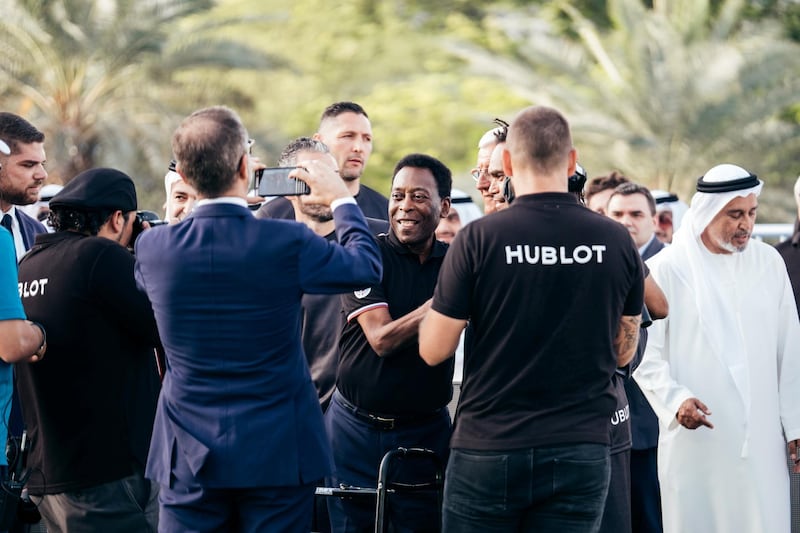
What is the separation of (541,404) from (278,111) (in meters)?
27.7

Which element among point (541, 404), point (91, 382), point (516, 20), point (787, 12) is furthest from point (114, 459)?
point (516, 20)

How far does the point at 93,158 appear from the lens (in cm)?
2061

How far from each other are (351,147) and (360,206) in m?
0.40

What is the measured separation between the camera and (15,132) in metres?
5.96

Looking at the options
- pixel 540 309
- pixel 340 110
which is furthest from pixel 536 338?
pixel 340 110

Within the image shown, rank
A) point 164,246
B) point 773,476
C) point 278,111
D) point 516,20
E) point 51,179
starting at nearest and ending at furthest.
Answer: point 164,246 < point 773,476 < point 51,179 < point 516,20 < point 278,111

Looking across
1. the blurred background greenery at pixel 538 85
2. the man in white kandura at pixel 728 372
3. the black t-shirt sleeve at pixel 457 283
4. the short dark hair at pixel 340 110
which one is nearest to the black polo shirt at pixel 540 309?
the black t-shirt sleeve at pixel 457 283

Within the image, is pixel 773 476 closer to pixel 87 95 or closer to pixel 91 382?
pixel 91 382

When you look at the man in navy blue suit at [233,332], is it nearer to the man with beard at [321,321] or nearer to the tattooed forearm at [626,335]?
the tattooed forearm at [626,335]

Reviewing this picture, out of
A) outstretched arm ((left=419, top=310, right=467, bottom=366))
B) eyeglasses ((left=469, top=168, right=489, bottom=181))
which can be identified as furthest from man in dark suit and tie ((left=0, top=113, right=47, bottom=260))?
outstretched arm ((left=419, top=310, right=467, bottom=366))

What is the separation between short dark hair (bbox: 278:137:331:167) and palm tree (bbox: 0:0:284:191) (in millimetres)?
14792

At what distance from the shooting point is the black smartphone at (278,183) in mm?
4340

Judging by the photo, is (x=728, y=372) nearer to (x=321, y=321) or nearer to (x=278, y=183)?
(x=321, y=321)

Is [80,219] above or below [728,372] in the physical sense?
above
